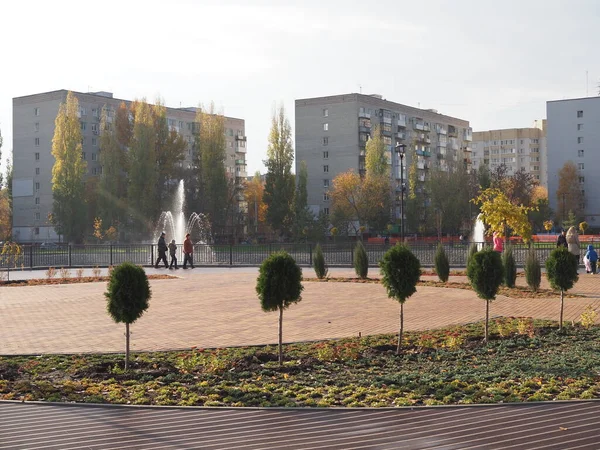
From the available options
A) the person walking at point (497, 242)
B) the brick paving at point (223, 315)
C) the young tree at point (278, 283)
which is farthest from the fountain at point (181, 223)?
the young tree at point (278, 283)

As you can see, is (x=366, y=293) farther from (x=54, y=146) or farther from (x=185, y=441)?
(x=54, y=146)

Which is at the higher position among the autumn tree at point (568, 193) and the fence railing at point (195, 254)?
the autumn tree at point (568, 193)

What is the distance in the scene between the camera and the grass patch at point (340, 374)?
7645 mm

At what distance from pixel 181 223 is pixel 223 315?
52431 mm

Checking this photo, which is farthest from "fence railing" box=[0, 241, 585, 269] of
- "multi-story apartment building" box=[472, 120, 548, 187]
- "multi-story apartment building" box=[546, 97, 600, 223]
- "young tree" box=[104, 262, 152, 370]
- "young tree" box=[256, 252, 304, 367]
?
"multi-story apartment building" box=[472, 120, 548, 187]

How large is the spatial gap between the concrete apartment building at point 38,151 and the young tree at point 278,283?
78.1 m

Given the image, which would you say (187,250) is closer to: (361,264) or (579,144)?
(361,264)

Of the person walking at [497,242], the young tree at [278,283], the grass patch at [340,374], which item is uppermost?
the person walking at [497,242]

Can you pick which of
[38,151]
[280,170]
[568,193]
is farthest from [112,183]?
[568,193]

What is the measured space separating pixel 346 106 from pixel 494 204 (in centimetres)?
6768

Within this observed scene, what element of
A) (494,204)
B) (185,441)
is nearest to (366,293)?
(494,204)

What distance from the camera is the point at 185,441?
20.1 feet

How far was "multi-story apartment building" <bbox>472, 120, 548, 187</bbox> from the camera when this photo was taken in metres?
149

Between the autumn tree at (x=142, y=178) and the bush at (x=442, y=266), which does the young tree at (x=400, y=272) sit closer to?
the bush at (x=442, y=266)
